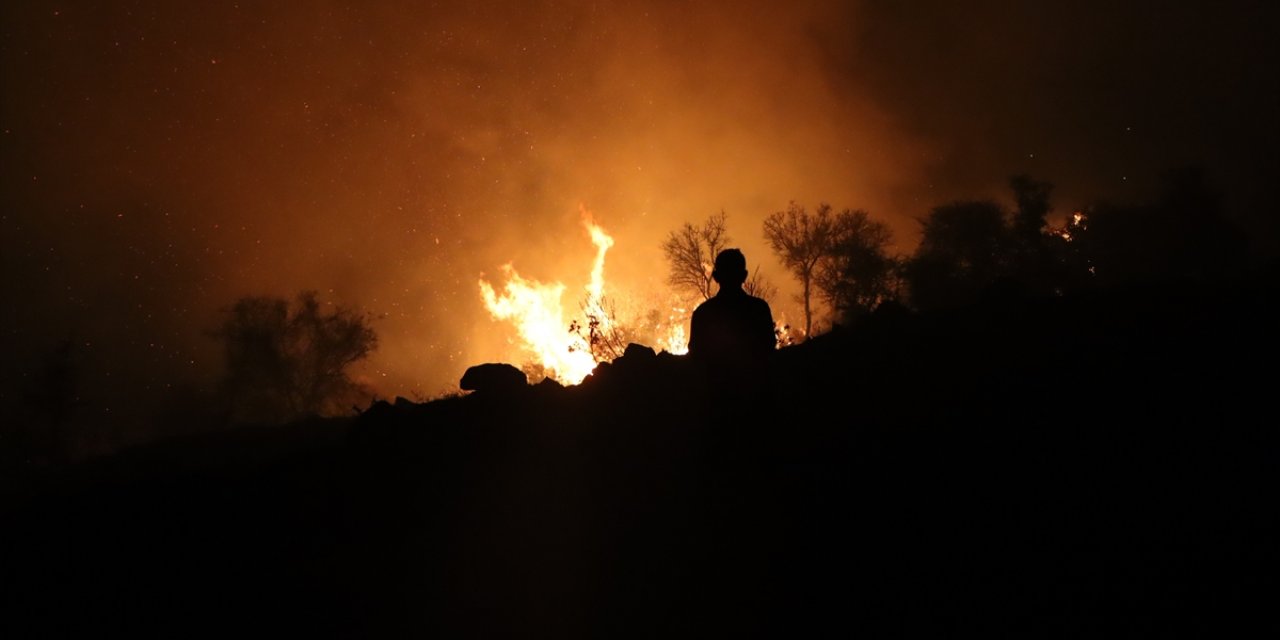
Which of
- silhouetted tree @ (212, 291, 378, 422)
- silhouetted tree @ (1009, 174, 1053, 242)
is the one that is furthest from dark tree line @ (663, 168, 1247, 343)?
silhouetted tree @ (212, 291, 378, 422)

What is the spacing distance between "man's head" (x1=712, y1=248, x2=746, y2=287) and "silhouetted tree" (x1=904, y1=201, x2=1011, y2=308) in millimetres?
50999

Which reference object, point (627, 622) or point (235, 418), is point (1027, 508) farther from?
point (235, 418)

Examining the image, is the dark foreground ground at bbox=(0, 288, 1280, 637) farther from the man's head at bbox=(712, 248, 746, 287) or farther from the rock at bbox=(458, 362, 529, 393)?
the rock at bbox=(458, 362, 529, 393)

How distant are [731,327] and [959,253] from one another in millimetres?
57068

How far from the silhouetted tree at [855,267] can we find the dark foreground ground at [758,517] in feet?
141

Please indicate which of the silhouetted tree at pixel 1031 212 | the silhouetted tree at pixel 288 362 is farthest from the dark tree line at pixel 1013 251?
the silhouetted tree at pixel 288 362

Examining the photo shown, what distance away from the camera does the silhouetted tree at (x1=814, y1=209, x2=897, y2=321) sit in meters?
54.0

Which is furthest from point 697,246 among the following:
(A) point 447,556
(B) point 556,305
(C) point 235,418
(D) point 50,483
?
(C) point 235,418

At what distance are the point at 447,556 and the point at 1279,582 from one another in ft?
23.9

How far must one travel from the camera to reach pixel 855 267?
54156 millimetres

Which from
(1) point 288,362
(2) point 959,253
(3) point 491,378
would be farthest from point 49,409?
(2) point 959,253

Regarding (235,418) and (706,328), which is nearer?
(706,328)

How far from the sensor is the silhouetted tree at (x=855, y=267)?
54.0 metres

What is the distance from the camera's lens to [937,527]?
6012mm
